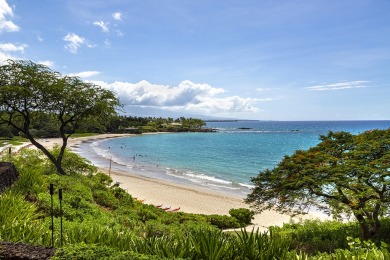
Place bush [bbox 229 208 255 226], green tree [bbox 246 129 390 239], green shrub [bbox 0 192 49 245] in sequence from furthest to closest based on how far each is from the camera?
1. bush [bbox 229 208 255 226]
2. green tree [bbox 246 129 390 239]
3. green shrub [bbox 0 192 49 245]

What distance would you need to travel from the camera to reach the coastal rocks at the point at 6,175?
12613 millimetres

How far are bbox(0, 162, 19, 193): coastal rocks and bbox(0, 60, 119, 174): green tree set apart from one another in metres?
6.81

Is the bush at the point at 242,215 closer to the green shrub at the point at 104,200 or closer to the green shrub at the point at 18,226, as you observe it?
the green shrub at the point at 104,200

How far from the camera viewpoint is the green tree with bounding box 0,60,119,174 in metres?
20.4

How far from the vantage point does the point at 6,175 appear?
1319 centimetres

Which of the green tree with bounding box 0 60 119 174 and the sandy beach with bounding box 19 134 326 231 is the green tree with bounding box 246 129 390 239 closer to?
the sandy beach with bounding box 19 134 326 231

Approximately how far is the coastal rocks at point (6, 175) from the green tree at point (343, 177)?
1055 cm

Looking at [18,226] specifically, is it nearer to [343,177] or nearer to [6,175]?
[6,175]

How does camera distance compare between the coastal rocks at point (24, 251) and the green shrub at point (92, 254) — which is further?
the coastal rocks at point (24, 251)

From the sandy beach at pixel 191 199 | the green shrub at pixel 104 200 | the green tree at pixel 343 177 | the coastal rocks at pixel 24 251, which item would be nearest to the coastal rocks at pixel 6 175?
the green shrub at pixel 104 200

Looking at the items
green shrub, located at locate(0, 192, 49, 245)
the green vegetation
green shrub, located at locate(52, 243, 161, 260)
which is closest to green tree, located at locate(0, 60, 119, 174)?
the green vegetation

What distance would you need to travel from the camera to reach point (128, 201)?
64.8 ft

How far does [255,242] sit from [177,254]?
4.65ft

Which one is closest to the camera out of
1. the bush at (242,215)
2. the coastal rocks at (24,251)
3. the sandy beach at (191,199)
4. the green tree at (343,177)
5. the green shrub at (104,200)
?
the coastal rocks at (24,251)
